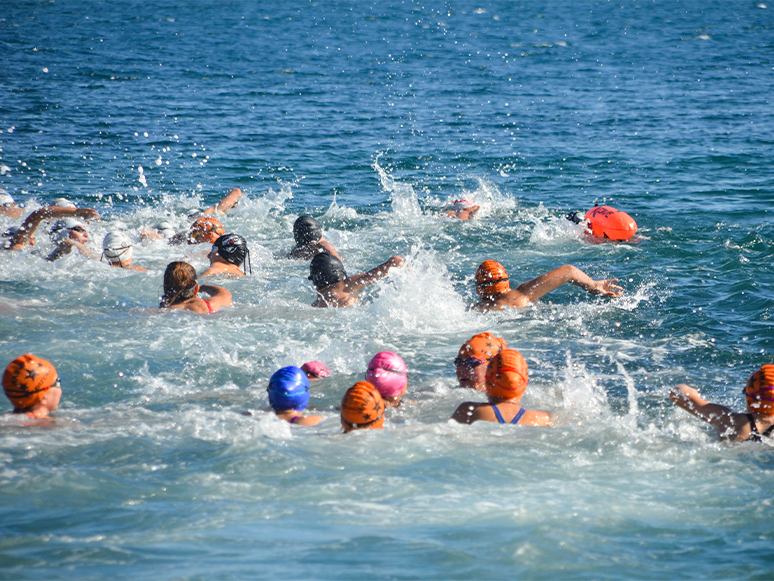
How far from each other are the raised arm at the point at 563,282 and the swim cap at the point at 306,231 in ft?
13.1

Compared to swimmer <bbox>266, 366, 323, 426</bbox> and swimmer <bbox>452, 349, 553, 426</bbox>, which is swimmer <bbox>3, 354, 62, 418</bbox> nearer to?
swimmer <bbox>266, 366, 323, 426</bbox>

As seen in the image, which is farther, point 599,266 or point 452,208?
point 452,208

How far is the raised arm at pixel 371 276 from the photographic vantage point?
9070mm

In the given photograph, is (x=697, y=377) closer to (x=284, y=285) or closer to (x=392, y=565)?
(x=392, y=565)

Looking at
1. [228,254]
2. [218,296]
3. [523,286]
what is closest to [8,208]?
[228,254]

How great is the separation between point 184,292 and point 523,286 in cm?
451

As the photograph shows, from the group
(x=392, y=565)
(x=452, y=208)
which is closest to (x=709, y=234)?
(x=452, y=208)

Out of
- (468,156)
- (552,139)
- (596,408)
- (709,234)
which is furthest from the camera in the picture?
(552,139)

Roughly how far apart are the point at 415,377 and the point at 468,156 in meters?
13.7

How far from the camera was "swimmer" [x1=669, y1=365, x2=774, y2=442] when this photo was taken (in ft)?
19.2

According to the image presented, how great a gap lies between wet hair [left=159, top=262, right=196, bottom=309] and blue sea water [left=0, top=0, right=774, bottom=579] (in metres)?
0.45

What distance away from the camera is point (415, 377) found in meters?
8.27

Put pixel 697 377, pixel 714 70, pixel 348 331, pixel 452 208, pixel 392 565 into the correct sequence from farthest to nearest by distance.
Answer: pixel 714 70
pixel 452 208
pixel 348 331
pixel 697 377
pixel 392 565

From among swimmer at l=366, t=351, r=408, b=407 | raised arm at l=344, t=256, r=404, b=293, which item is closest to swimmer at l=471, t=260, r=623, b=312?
raised arm at l=344, t=256, r=404, b=293
